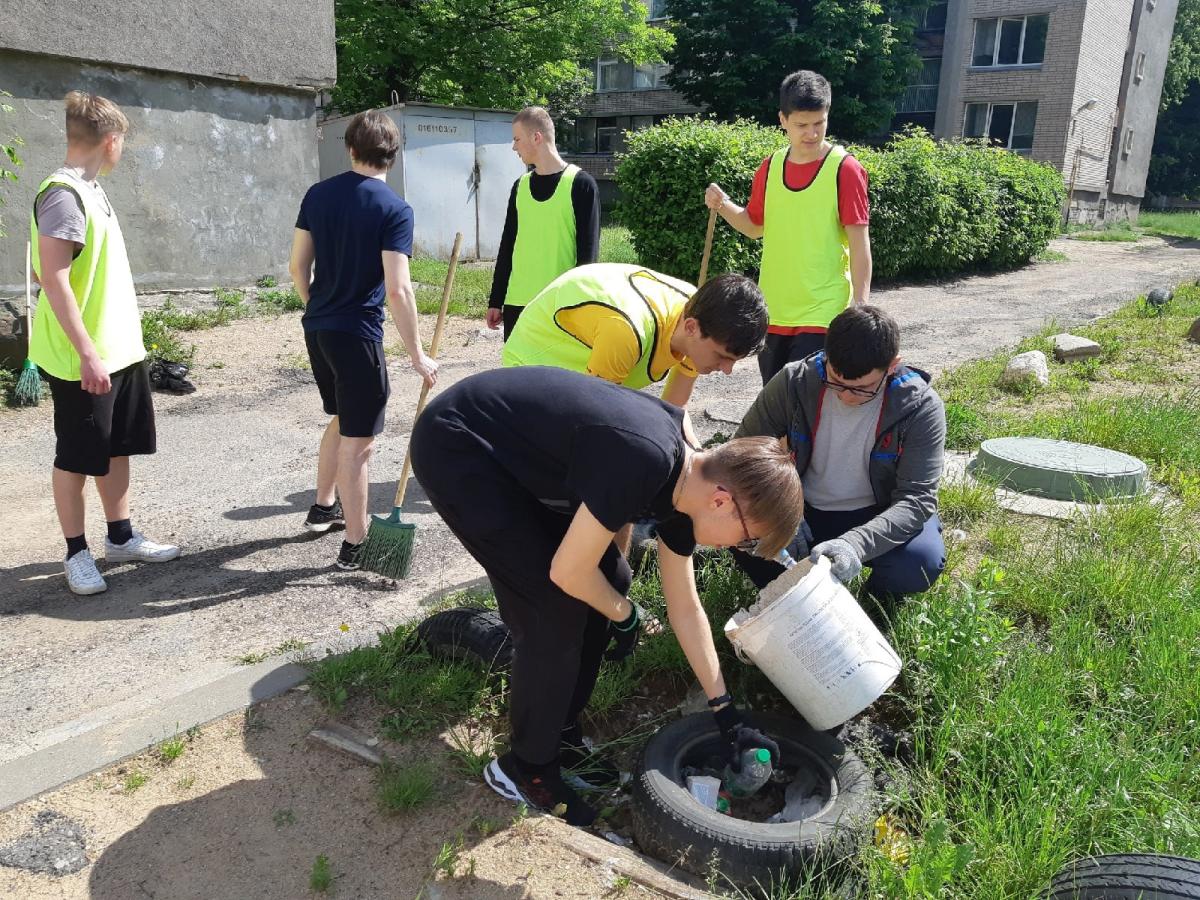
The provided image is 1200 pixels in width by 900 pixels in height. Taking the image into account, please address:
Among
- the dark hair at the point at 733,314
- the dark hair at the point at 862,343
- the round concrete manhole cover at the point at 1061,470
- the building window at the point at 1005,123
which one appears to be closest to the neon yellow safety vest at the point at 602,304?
the dark hair at the point at 733,314

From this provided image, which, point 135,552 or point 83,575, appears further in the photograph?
point 135,552

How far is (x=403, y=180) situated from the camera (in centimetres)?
1495

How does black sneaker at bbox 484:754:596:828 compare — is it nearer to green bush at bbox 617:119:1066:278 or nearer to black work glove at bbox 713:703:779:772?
black work glove at bbox 713:703:779:772

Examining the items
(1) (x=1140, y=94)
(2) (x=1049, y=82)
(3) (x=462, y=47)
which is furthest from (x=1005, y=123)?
(3) (x=462, y=47)

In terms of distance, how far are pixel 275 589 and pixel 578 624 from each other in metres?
1.99

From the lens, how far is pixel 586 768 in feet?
9.05

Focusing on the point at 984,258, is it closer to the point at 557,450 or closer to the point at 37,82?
the point at 37,82

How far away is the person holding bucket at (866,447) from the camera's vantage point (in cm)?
302

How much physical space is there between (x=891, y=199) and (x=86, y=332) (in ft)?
40.4

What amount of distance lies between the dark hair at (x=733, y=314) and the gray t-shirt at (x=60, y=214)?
7.76 ft

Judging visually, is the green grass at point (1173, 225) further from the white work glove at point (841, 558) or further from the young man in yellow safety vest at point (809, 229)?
the white work glove at point (841, 558)

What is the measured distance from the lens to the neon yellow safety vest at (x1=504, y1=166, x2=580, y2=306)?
4.49 metres

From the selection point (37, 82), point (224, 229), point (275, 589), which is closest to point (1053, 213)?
point (224, 229)

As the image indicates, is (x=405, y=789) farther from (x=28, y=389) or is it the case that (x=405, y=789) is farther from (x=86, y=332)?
(x=28, y=389)
